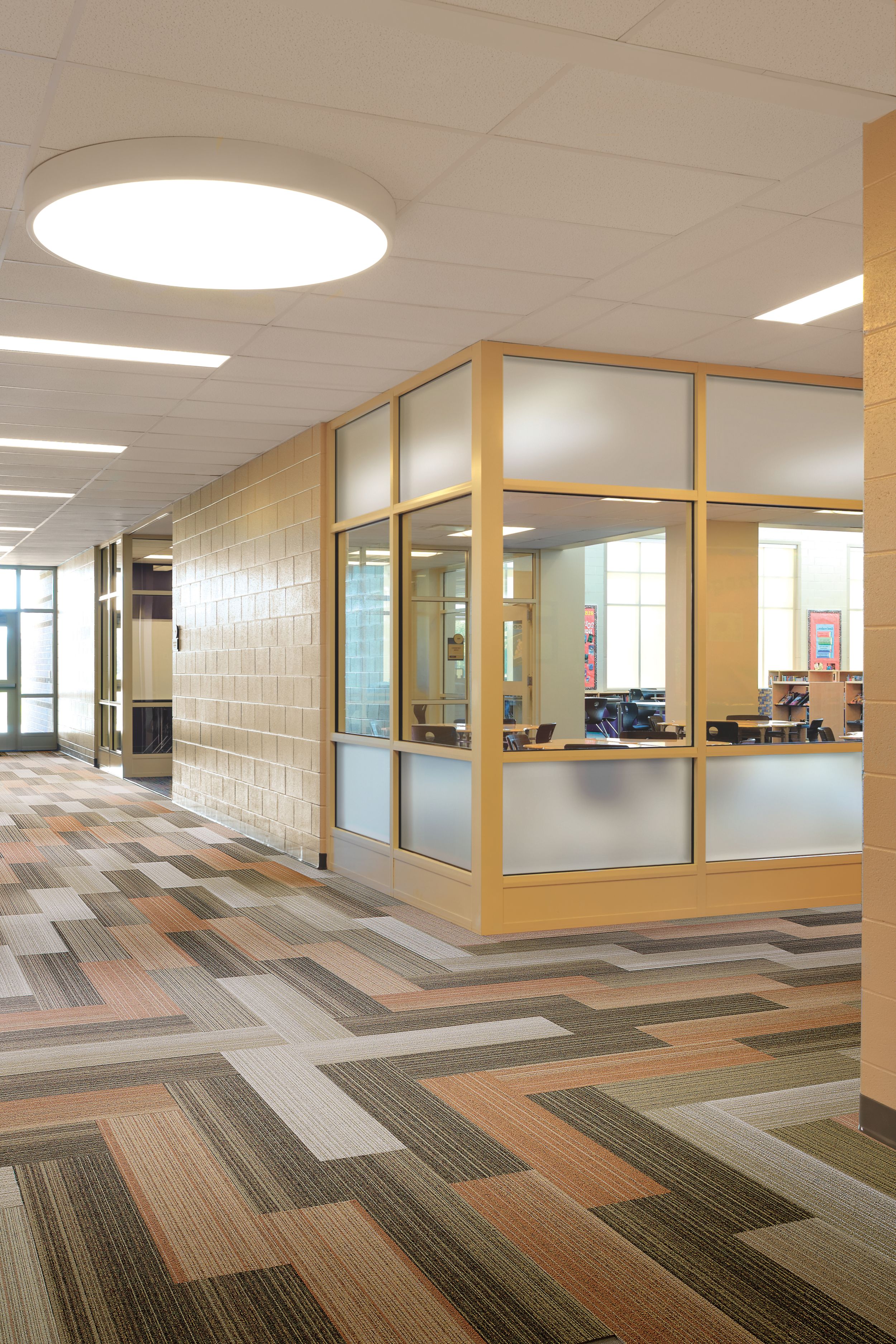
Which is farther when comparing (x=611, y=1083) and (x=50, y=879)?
(x=50, y=879)

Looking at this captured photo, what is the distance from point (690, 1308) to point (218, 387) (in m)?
5.65

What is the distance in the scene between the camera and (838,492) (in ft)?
22.1

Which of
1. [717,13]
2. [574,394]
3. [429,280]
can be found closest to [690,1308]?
[717,13]

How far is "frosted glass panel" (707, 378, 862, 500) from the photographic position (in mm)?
6445

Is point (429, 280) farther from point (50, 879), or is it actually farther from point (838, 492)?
point (50, 879)

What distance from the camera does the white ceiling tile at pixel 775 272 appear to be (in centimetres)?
446

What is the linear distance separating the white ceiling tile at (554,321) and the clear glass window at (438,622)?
0.85 metres

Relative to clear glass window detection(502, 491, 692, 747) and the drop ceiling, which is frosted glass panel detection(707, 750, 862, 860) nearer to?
clear glass window detection(502, 491, 692, 747)

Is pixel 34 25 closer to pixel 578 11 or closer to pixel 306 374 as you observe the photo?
pixel 578 11

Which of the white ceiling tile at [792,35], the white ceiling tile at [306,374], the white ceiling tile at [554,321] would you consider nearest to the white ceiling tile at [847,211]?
the white ceiling tile at [792,35]

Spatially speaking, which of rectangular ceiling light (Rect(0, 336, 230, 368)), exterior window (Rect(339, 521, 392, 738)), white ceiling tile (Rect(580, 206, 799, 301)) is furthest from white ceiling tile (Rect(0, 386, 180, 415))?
white ceiling tile (Rect(580, 206, 799, 301))

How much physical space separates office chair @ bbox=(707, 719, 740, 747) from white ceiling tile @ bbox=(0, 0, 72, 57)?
4583 millimetres

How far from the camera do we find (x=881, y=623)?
11.0 feet

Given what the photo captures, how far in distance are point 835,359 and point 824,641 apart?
1500 millimetres
